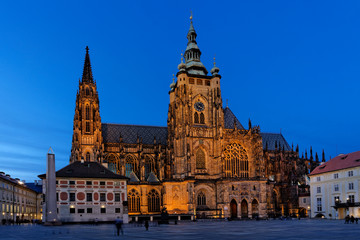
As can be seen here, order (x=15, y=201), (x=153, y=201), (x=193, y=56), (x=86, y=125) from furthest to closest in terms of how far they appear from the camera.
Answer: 1. (x=193, y=56)
2. (x=86, y=125)
3. (x=153, y=201)
4. (x=15, y=201)

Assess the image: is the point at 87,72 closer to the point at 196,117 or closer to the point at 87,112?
the point at 87,112

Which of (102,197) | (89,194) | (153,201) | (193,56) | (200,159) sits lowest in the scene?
(153,201)

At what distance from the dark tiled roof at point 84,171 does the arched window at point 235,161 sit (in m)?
29.5

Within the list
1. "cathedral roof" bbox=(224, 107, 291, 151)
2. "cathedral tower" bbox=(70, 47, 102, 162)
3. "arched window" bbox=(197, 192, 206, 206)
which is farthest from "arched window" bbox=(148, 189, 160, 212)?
"cathedral roof" bbox=(224, 107, 291, 151)

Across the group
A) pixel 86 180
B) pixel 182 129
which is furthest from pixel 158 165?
pixel 86 180

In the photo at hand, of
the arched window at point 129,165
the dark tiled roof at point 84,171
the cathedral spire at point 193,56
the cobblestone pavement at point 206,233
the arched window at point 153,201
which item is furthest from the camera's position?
the cathedral spire at point 193,56

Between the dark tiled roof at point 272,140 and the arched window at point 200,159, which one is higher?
the dark tiled roof at point 272,140

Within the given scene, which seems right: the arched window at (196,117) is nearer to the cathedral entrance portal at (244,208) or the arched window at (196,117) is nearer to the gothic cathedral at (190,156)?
the gothic cathedral at (190,156)

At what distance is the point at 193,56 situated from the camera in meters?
104

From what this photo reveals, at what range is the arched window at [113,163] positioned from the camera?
321 feet

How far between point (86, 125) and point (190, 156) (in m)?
24.9

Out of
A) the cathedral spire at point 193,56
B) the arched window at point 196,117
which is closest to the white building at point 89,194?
the arched window at point 196,117

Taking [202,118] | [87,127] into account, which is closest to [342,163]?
[202,118]

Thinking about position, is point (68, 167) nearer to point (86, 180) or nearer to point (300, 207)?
point (86, 180)
